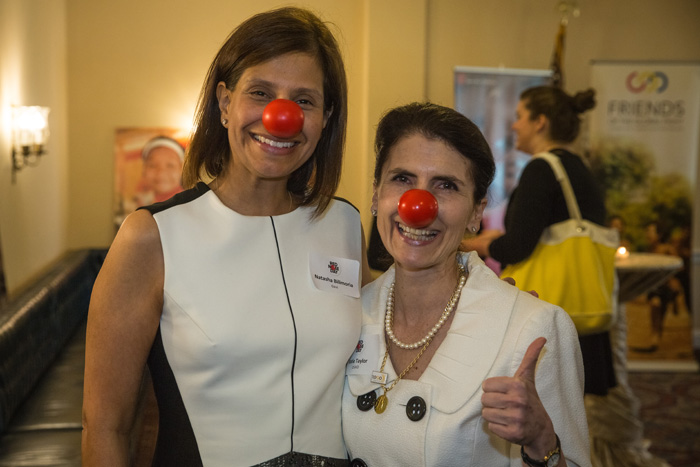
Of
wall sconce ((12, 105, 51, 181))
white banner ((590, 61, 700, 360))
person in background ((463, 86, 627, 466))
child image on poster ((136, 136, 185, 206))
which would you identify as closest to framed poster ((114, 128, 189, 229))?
child image on poster ((136, 136, 185, 206))

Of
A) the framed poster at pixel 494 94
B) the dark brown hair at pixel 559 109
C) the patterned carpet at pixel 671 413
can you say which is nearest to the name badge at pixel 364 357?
the dark brown hair at pixel 559 109

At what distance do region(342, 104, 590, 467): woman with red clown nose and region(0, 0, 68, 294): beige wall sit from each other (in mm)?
3512

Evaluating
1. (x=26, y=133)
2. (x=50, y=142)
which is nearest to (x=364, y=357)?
(x=26, y=133)

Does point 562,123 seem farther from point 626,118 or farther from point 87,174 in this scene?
point 87,174

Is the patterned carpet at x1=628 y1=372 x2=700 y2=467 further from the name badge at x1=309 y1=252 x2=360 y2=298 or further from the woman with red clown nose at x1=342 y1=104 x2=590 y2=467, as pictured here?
the name badge at x1=309 y1=252 x2=360 y2=298

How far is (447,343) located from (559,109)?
1848mm

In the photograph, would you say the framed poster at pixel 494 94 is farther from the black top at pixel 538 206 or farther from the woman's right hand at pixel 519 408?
the woman's right hand at pixel 519 408

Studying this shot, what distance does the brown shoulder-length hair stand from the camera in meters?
1.63

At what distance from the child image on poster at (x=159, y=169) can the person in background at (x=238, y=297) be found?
16.7 ft

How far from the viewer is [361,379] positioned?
1709mm

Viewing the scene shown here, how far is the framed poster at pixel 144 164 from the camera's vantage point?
21.9 ft

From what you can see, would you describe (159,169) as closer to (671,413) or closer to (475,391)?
(671,413)

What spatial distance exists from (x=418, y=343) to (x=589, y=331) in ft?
4.80

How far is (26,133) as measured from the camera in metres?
4.96
